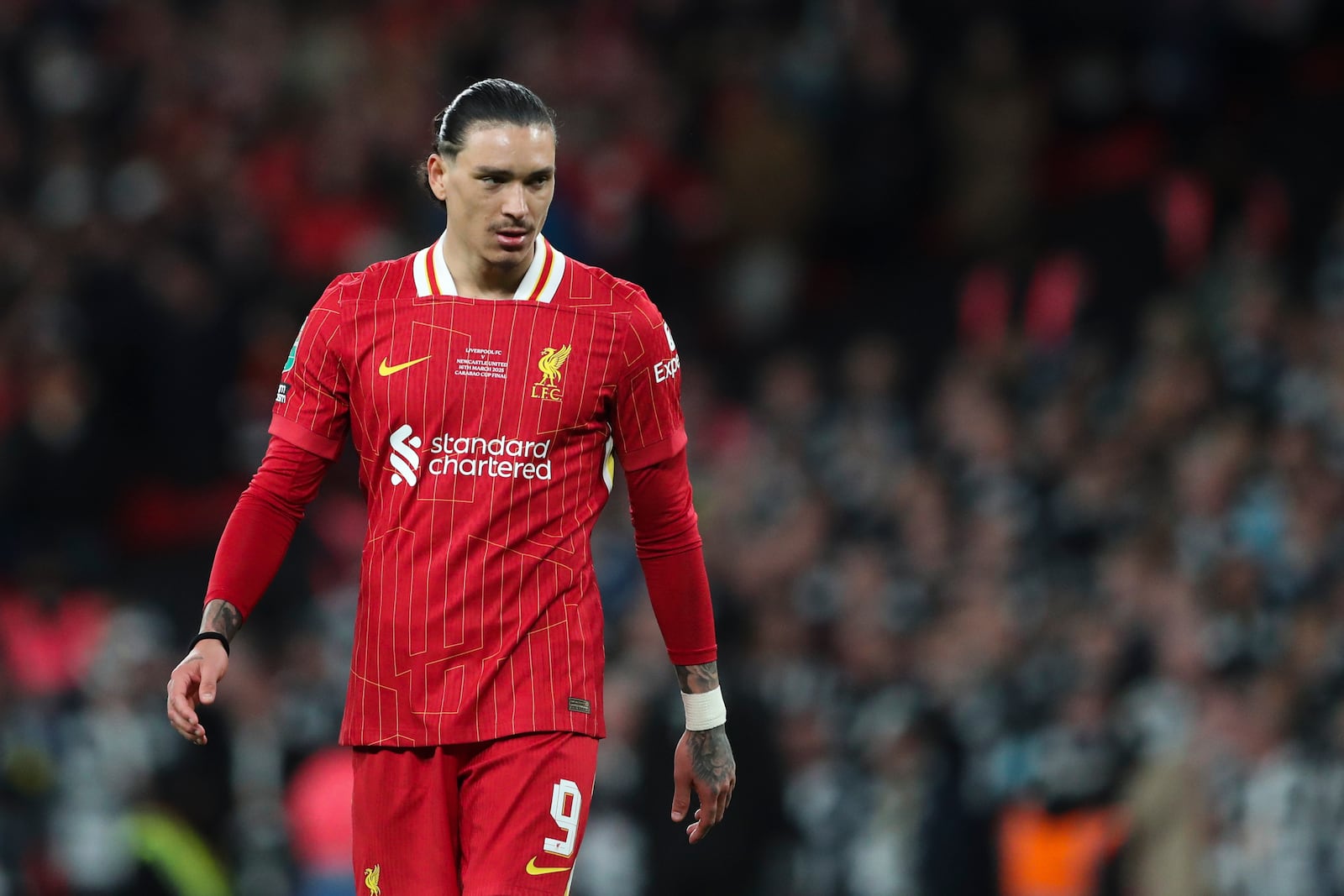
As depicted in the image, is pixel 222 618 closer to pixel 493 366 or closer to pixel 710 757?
pixel 493 366

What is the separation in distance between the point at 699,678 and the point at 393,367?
1.03 metres

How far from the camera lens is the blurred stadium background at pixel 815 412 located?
348 inches

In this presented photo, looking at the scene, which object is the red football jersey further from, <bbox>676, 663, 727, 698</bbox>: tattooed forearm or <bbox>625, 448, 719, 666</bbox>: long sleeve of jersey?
<bbox>676, 663, 727, 698</bbox>: tattooed forearm

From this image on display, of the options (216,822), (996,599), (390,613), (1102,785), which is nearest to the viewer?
(390,613)

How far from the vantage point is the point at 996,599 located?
9.97m

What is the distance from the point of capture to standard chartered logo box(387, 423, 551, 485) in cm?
478

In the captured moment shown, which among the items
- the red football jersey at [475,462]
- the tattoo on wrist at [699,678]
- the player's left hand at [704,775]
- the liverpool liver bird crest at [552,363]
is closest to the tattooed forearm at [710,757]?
the player's left hand at [704,775]

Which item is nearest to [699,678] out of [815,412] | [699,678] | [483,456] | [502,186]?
[699,678]

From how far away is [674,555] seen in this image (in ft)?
16.5

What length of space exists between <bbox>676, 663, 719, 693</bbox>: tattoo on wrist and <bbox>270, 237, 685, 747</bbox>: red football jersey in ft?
0.78

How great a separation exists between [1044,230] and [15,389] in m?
6.16

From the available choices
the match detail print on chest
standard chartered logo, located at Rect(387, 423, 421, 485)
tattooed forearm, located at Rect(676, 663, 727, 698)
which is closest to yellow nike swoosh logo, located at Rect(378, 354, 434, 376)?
the match detail print on chest

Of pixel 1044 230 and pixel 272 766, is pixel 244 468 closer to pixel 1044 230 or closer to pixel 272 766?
pixel 272 766

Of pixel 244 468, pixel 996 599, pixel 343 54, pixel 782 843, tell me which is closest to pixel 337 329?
pixel 782 843
